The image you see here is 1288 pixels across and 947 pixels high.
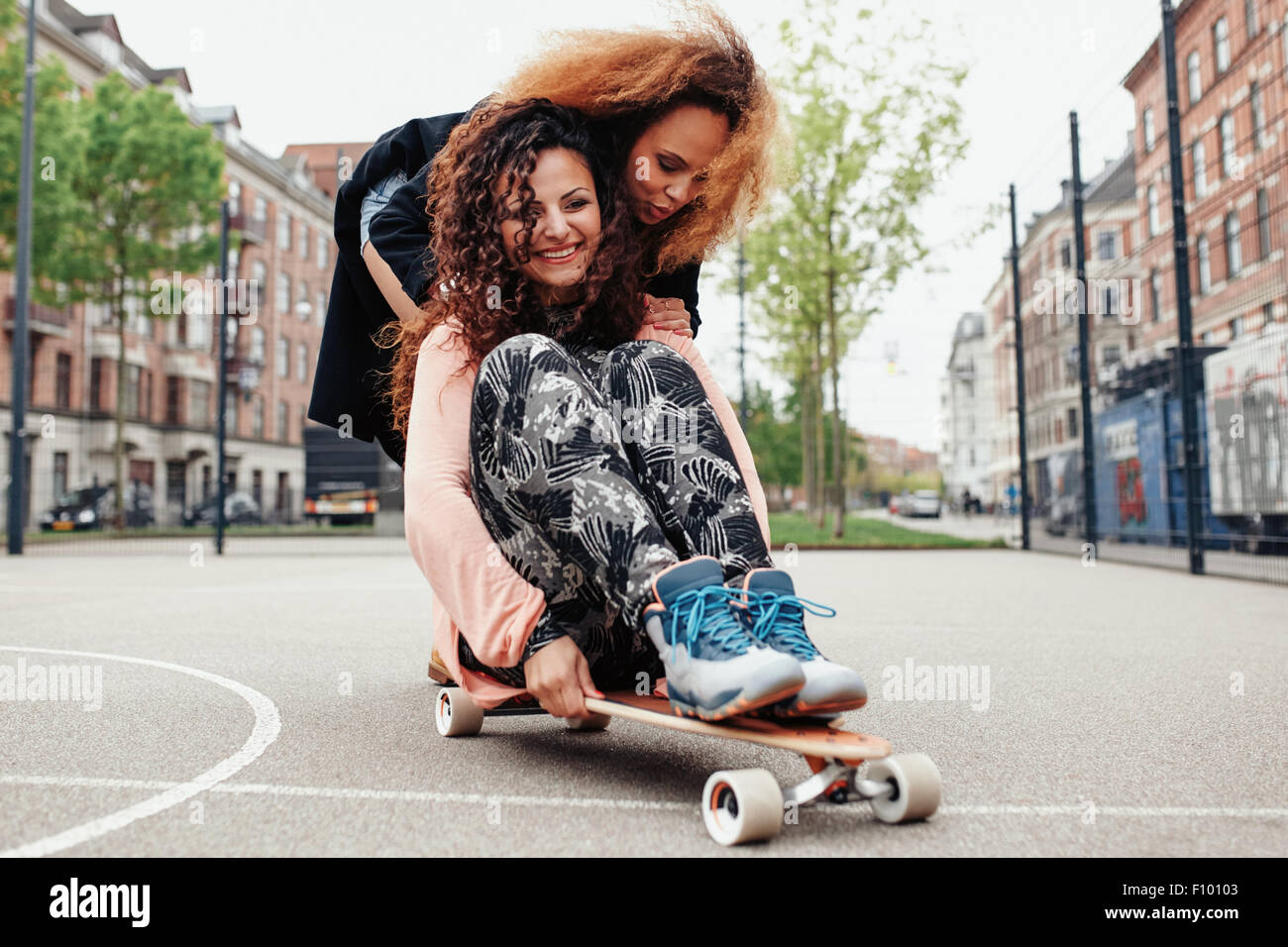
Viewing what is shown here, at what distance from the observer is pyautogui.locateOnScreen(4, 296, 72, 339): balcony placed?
26469 mm

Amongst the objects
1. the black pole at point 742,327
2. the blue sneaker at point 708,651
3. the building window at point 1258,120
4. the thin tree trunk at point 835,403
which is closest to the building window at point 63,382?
the black pole at point 742,327

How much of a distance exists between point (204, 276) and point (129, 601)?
98.5ft

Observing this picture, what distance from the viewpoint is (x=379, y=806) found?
176 centimetres

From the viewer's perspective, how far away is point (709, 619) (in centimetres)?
160

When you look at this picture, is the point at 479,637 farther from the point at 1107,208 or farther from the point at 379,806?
the point at 1107,208

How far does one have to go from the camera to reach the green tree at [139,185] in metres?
21.8

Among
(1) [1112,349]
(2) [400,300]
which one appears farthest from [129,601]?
(1) [1112,349]

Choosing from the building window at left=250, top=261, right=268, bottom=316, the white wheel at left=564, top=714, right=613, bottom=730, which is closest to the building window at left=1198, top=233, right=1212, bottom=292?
the white wheel at left=564, top=714, right=613, bottom=730

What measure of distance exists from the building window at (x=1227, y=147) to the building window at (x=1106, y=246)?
2.66m

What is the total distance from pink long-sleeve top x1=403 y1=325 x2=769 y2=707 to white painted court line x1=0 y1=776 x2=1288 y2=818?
10.3 inches

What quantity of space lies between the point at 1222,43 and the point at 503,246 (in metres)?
8.34

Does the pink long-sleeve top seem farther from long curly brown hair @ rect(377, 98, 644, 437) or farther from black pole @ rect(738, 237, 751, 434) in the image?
black pole @ rect(738, 237, 751, 434)
